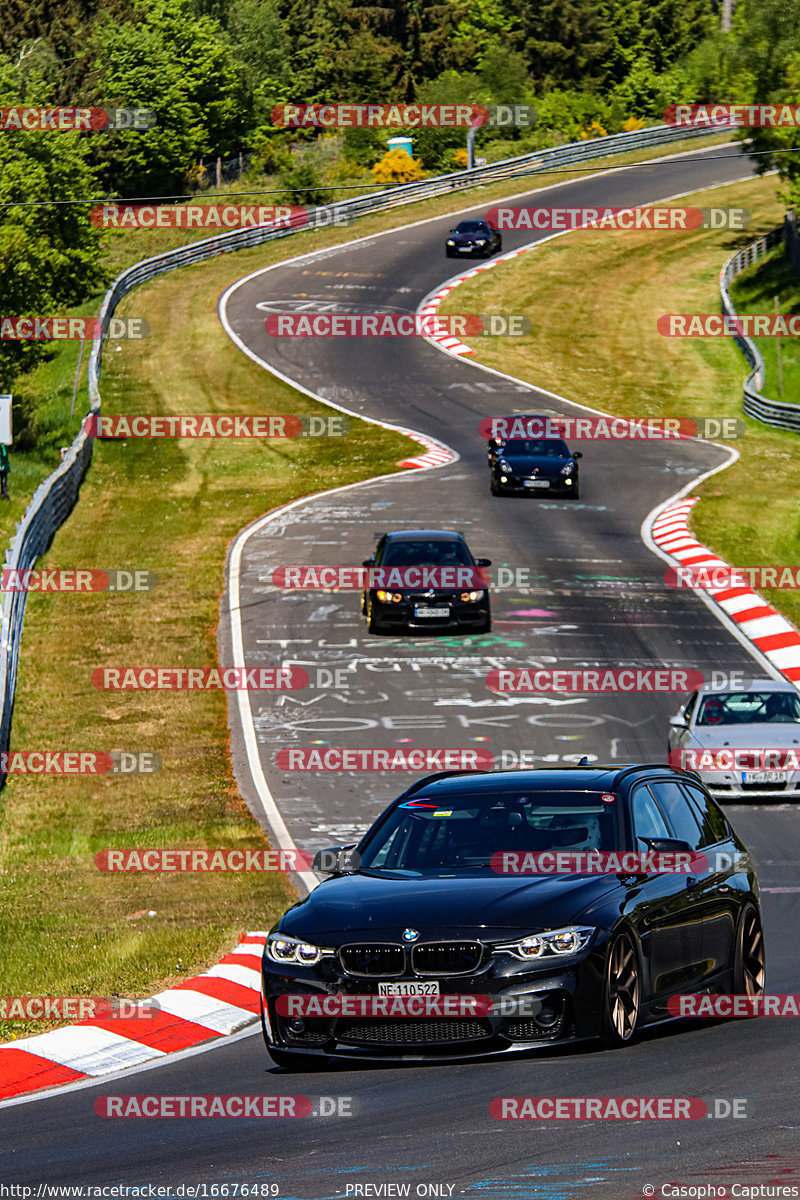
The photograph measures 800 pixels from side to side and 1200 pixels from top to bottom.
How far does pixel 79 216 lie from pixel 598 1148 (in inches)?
2617

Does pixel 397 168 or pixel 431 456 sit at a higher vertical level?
pixel 397 168

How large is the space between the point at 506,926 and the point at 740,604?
931 inches

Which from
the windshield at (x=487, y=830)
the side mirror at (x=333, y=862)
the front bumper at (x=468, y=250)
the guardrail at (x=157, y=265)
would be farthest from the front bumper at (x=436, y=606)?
the front bumper at (x=468, y=250)

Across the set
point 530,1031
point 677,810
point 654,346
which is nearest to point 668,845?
point 677,810

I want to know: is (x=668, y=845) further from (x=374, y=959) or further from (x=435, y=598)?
(x=435, y=598)

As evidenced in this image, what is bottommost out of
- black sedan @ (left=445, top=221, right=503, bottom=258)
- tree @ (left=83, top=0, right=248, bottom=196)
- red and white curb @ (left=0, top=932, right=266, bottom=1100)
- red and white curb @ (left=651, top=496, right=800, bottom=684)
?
red and white curb @ (left=651, top=496, right=800, bottom=684)

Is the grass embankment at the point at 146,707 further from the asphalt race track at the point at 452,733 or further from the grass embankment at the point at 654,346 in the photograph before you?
the grass embankment at the point at 654,346

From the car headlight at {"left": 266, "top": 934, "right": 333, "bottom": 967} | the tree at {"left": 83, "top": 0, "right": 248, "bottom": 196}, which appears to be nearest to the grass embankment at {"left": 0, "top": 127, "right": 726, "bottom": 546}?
the tree at {"left": 83, "top": 0, "right": 248, "bottom": 196}

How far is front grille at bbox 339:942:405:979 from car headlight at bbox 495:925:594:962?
514 millimetres

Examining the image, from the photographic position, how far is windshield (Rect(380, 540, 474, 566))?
30125 millimetres

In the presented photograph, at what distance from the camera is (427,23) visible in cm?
12262

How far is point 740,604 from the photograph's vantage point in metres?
31.9

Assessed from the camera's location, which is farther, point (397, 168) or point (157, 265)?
point (397, 168)

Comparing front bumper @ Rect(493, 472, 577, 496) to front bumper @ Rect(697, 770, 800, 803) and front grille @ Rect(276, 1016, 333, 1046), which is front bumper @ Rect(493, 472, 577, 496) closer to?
front bumper @ Rect(697, 770, 800, 803)
